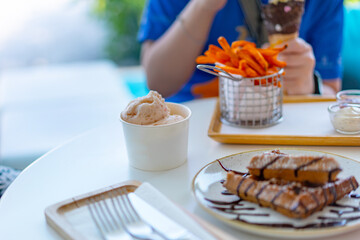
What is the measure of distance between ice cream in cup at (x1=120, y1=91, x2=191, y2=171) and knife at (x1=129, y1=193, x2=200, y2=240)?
5.7 inches

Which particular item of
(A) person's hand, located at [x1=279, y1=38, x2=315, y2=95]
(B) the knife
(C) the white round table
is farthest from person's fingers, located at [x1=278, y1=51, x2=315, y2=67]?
(B) the knife

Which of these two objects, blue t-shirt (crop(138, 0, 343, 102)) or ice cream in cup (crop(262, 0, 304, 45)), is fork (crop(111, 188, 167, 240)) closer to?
ice cream in cup (crop(262, 0, 304, 45))

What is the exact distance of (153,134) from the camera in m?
0.74

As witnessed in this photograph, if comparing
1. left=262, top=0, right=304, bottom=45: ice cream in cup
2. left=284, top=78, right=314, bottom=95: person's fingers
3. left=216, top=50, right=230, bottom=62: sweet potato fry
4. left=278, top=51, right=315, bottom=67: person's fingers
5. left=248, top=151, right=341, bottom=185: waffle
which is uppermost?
left=262, top=0, right=304, bottom=45: ice cream in cup

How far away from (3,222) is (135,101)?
32cm

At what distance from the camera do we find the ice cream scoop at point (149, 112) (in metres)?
0.75

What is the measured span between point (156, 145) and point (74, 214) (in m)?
0.21

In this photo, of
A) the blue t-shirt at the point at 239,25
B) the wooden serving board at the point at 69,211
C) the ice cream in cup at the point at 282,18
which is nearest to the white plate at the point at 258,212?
the wooden serving board at the point at 69,211

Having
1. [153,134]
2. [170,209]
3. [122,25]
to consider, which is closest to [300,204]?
[170,209]

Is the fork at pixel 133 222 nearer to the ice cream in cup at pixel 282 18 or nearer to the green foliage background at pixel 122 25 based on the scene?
the ice cream in cup at pixel 282 18

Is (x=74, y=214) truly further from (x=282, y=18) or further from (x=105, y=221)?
(x=282, y=18)

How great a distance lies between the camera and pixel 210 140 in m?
0.92

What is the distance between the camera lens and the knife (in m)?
0.53

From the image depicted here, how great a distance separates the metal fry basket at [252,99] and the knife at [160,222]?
1.37 ft
